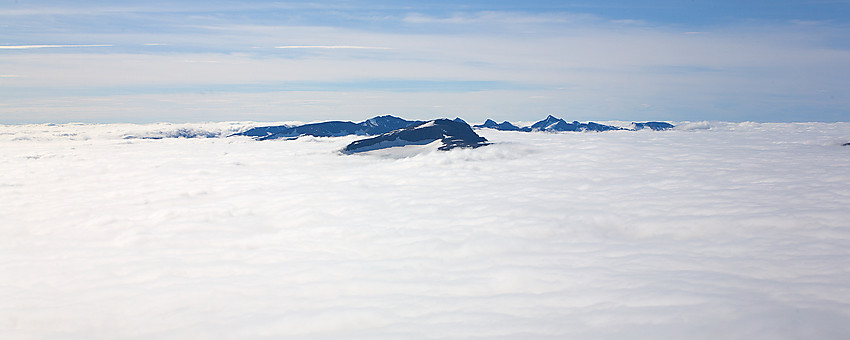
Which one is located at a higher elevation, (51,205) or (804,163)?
(804,163)

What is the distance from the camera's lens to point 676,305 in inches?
1075

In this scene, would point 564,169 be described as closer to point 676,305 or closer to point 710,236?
point 710,236

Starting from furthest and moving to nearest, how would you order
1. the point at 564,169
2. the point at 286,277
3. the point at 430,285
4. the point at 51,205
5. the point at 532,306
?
the point at 564,169 → the point at 51,205 → the point at 286,277 → the point at 430,285 → the point at 532,306

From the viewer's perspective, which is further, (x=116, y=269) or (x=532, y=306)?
(x=116, y=269)

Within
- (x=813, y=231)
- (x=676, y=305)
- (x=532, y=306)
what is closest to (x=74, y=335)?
(x=532, y=306)

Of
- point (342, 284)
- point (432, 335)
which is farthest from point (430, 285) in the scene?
point (432, 335)

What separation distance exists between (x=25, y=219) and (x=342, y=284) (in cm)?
7371

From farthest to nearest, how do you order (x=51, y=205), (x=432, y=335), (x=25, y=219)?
(x=51, y=205) → (x=25, y=219) → (x=432, y=335)

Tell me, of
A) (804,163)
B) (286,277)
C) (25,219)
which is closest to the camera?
(286,277)

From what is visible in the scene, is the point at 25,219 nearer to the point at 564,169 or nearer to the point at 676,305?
the point at 676,305

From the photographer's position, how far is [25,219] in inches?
3073

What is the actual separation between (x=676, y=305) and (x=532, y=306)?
8.26 meters

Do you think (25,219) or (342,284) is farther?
(25,219)

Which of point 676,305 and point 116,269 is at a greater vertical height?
point 676,305
